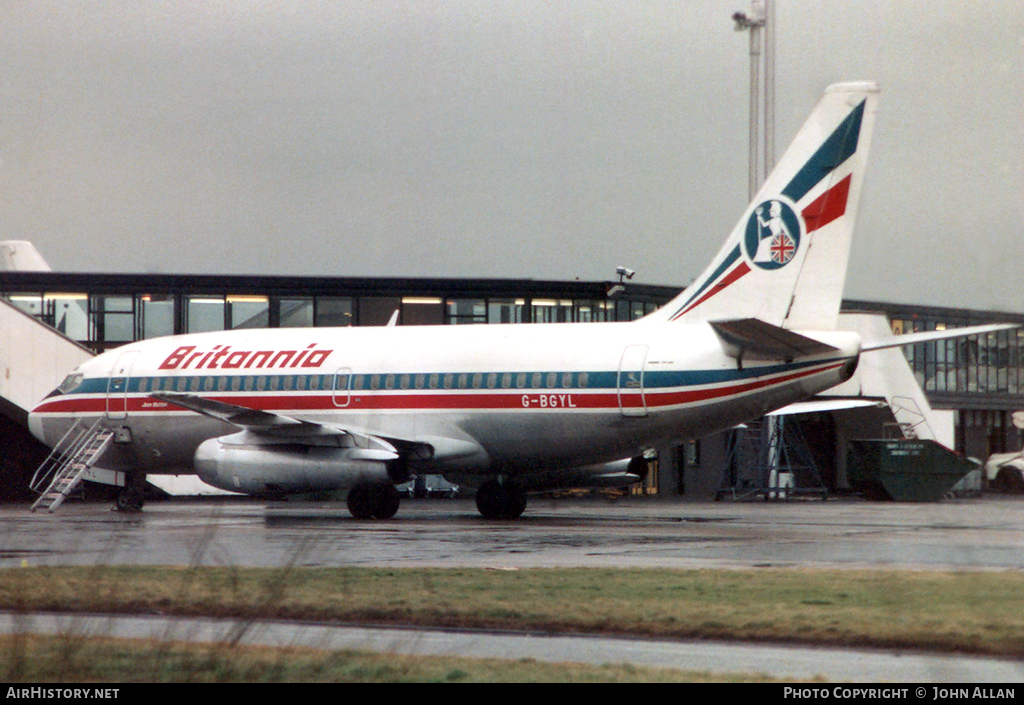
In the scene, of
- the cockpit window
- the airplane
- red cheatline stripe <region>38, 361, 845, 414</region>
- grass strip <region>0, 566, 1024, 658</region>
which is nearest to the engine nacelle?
the airplane

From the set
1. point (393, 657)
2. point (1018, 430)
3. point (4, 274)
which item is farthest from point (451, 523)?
point (4, 274)

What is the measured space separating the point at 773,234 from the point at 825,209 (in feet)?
3.34

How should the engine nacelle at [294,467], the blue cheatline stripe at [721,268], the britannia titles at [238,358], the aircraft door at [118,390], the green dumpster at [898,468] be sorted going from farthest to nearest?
the green dumpster at [898,468]
the aircraft door at [118,390]
the britannia titles at [238,358]
the engine nacelle at [294,467]
the blue cheatline stripe at [721,268]

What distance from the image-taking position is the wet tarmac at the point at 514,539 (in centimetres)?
1557

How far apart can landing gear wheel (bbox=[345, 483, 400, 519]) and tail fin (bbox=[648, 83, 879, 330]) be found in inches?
309

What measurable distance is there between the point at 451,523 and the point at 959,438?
17.3m

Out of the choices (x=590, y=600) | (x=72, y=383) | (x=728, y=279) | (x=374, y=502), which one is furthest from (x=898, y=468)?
(x=590, y=600)

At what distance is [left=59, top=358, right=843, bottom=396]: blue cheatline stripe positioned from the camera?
22875 millimetres

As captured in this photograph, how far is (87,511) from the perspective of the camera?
3130cm

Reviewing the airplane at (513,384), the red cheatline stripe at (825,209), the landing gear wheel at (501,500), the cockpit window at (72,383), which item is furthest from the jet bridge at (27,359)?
the red cheatline stripe at (825,209)

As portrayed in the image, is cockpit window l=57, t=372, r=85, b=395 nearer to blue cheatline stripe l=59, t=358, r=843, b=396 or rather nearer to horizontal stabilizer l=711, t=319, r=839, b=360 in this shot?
blue cheatline stripe l=59, t=358, r=843, b=396

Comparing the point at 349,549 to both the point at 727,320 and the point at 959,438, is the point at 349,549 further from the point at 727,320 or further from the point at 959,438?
the point at 959,438

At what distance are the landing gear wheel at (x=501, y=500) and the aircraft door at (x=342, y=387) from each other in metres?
3.45

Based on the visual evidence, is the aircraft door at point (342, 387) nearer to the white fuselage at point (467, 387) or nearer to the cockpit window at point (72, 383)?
the white fuselage at point (467, 387)
